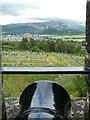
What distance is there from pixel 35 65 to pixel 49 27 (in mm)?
511

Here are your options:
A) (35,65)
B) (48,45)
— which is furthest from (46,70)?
(48,45)

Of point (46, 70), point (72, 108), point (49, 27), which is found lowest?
point (72, 108)

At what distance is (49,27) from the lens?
133 inches

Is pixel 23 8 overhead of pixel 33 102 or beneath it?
overhead

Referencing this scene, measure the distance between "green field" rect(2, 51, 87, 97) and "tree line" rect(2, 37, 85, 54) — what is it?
50mm

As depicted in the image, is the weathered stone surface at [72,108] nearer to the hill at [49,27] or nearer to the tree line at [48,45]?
the tree line at [48,45]

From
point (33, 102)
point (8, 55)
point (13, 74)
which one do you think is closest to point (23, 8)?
point (8, 55)

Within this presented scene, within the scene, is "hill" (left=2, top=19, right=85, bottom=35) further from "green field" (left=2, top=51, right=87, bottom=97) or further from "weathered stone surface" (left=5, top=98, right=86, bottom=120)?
"weathered stone surface" (left=5, top=98, right=86, bottom=120)

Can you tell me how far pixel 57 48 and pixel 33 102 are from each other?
129cm

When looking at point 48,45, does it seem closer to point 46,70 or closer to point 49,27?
point 49,27

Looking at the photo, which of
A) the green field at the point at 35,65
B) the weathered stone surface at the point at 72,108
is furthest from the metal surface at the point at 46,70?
the weathered stone surface at the point at 72,108

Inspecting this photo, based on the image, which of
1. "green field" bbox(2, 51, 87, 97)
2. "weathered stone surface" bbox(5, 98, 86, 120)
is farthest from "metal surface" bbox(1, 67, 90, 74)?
"weathered stone surface" bbox(5, 98, 86, 120)

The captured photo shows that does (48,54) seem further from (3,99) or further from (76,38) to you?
(3,99)

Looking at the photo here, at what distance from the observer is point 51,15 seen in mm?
3254
